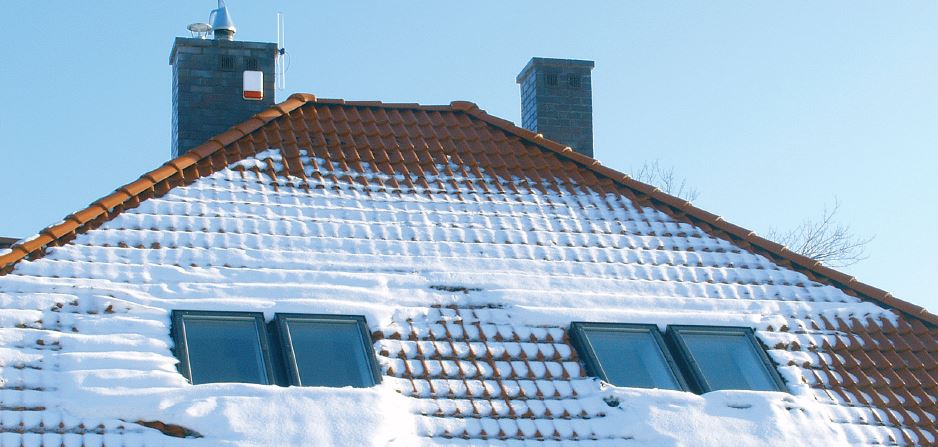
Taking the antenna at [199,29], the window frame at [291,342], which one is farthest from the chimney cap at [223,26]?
the window frame at [291,342]

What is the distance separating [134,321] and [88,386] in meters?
0.77

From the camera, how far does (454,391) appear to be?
9953mm

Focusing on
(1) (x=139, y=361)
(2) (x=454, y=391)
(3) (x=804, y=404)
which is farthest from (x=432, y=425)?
(3) (x=804, y=404)

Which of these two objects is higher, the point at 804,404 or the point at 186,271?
the point at 186,271

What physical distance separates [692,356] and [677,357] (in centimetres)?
12

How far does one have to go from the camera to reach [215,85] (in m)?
14.2

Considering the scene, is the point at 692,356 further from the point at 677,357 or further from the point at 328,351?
the point at 328,351

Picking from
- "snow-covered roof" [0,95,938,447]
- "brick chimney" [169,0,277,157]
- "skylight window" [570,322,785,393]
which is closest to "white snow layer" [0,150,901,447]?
"snow-covered roof" [0,95,938,447]

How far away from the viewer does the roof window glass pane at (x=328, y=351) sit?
32.6ft

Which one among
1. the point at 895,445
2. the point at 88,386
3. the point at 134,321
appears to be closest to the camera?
the point at 88,386

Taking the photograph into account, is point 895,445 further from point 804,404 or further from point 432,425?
point 432,425

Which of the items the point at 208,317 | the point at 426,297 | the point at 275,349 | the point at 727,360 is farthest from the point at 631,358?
A: the point at 208,317

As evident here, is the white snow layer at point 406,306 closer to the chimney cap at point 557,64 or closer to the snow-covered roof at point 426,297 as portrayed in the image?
the snow-covered roof at point 426,297

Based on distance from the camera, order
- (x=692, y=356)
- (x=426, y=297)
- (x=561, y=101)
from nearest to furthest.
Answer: (x=426, y=297) < (x=692, y=356) < (x=561, y=101)
